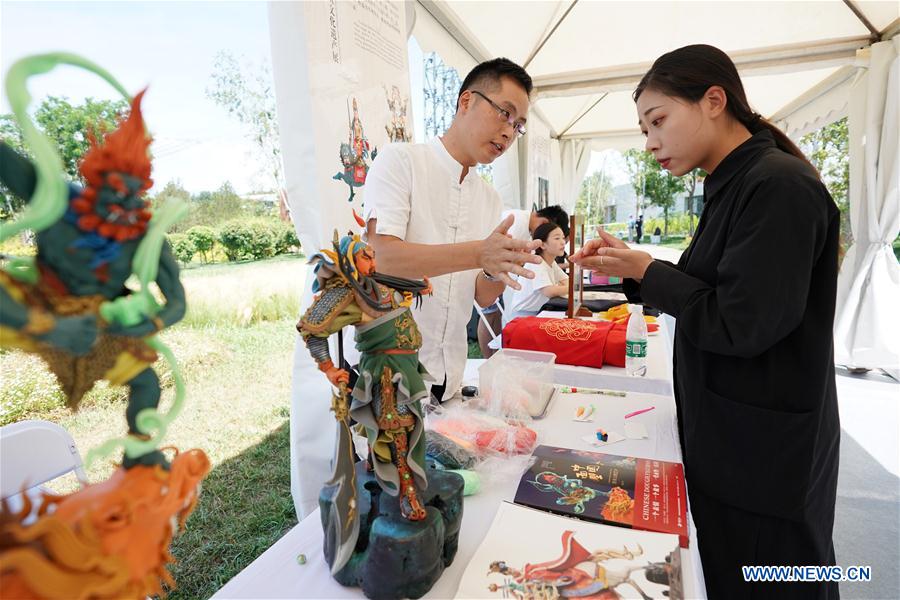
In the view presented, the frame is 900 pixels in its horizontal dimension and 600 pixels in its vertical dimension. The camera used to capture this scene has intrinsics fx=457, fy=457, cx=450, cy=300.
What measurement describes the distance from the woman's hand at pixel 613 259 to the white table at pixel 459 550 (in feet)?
1.49

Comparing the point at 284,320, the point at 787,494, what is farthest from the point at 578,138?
the point at 787,494

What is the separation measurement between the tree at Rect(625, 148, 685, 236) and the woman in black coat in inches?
631

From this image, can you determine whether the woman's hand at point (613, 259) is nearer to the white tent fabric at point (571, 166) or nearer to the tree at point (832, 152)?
the white tent fabric at point (571, 166)

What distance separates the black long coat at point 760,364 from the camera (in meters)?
0.92

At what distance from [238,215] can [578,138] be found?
6.90 metres

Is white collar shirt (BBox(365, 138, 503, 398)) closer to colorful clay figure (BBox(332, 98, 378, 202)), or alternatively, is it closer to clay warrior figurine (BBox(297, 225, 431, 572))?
colorful clay figure (BBox(332, 98, 378, 202))

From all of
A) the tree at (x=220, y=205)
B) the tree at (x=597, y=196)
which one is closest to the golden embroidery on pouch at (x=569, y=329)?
the tree at (x=220, y=205)

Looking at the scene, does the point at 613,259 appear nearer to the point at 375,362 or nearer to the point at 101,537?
the point at 375,362

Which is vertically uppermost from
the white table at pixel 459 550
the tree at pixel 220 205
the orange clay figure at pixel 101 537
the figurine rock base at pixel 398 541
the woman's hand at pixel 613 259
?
the tree at pixel 220 205

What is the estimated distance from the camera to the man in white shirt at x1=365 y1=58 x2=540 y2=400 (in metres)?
1.37

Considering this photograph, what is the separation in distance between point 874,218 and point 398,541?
536cm

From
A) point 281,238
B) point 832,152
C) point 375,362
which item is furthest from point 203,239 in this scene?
point 832,152

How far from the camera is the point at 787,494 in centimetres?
103

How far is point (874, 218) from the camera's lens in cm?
416
